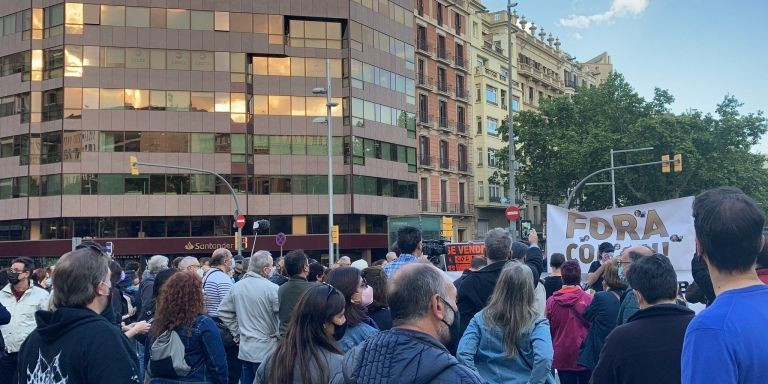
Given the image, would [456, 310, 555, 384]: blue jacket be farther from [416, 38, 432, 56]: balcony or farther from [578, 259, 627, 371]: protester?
[416, 38, 432, 56]: balcony

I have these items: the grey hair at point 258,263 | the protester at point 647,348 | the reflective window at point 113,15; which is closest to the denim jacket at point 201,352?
the grey hair at point 258,263

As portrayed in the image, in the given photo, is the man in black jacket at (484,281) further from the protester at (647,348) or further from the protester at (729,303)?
the protester at (729,303)

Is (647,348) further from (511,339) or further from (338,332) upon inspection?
(338,332)

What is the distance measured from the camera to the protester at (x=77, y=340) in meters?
3.21

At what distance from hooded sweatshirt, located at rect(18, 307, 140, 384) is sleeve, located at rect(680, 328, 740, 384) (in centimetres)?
247

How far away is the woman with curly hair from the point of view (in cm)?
503

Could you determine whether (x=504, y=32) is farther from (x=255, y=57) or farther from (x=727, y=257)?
(x=727, y=257)

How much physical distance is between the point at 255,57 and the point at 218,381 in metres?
41.4

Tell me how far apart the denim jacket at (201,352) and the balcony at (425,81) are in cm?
4867

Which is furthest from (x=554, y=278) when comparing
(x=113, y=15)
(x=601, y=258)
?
(x=113, y=15)

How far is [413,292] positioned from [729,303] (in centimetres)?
115

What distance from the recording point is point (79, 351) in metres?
3.22

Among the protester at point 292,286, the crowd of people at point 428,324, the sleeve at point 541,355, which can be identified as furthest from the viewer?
the protester at point 292,286

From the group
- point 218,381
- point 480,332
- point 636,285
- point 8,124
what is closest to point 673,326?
point 636,285
